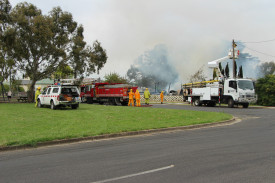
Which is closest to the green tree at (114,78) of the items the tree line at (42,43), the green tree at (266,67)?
the tree line at (42,43)

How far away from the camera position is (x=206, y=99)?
1113 inches

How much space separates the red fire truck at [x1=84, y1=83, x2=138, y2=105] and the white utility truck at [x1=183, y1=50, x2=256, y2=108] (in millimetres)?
6921

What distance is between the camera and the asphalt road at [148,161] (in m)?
4.99

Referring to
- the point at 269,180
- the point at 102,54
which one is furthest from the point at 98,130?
the point at 102,54

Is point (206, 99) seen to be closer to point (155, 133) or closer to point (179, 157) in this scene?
Result: point (155, 133)

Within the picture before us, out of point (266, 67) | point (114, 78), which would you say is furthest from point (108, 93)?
point (266, 67)

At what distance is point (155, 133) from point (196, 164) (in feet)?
16.2

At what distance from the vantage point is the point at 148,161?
20.1ft

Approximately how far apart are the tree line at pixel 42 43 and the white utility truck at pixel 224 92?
12401 millimetres

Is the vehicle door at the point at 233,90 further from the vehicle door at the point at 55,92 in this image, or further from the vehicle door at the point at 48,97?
the vehicle door at the point at 48,97

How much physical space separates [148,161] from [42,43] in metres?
26.8

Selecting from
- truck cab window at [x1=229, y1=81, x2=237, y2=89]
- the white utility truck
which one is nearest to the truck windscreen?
the white utility truck

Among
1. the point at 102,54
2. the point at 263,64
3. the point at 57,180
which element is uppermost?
the point at 263,64

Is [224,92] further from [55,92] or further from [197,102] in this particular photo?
[55,92]
